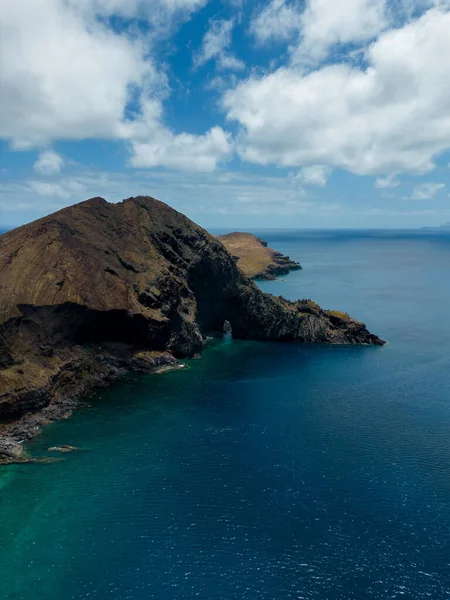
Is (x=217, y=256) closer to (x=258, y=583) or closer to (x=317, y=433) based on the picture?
(x=317, y=433)

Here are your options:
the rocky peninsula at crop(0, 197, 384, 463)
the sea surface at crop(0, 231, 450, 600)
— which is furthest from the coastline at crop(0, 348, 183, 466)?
the sea surface at crop(0, 231, 450, 600)

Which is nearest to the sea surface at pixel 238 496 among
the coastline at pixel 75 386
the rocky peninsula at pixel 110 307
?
the coastline at pixel 75 386

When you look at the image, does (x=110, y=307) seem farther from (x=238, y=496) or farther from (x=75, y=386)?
(x=238, y=496)

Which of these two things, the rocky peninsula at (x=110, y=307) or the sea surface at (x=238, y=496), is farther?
the rocky peninsula at (x=110, y=307)

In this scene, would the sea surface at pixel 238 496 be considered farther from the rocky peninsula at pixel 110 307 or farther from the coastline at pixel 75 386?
the rocky peninsula at pixel 110 307

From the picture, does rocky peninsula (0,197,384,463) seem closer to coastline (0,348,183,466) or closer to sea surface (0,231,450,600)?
coastline (0,348,183,466)

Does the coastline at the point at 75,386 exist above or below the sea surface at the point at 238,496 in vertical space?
above

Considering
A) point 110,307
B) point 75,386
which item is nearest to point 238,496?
point 75,386
